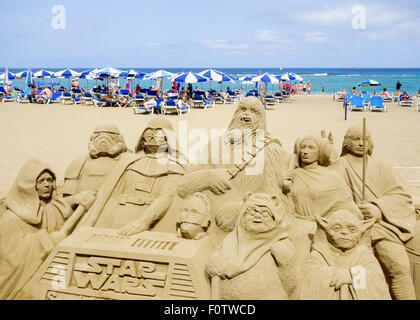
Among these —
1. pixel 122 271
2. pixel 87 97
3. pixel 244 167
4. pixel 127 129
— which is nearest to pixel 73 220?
pixel 122 271

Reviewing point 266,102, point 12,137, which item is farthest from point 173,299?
point 266,102

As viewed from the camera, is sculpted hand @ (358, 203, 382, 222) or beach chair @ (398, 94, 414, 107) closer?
sculpted hand @ (358, 203, 382, 222)

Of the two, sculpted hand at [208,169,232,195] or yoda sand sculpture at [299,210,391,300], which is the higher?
sculpted hand at [208,169,232,195]

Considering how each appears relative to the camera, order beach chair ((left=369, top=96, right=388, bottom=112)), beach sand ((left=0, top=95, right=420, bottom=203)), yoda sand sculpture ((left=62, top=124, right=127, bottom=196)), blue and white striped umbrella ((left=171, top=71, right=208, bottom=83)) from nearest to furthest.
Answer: yoda sand sculpture ((left=62, top=124, right=127, bottom=196))
beach sand ((left=0, top=95, right=420, bottom=203))
beach chair ((left=369, top=96, right=388, bottom=112))
blue and white striped umbrella ((left=171, top=71, right=208, bottom=83))

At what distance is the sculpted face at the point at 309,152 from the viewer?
4336mm

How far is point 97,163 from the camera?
5.07m

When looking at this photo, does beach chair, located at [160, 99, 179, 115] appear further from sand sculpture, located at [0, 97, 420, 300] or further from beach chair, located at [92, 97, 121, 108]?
sand sculpture, located at [0, 97, 420, 300]

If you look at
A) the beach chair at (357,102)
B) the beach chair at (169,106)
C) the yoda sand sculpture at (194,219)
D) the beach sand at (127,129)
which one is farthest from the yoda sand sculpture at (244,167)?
the beach chair at (357,102)

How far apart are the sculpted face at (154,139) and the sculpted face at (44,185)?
3.84 feet

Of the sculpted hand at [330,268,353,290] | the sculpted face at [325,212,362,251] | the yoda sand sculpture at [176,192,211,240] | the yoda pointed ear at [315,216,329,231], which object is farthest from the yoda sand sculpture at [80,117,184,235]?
the sculpted hand at [330,268,353,290]

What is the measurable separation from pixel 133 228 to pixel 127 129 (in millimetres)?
11445

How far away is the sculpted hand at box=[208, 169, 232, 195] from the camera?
4.44 m

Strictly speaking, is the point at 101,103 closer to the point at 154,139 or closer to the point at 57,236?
the point at 154,139

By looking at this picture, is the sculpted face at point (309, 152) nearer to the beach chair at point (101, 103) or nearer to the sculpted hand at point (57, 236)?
the sculpted hand at point (57, 236)
